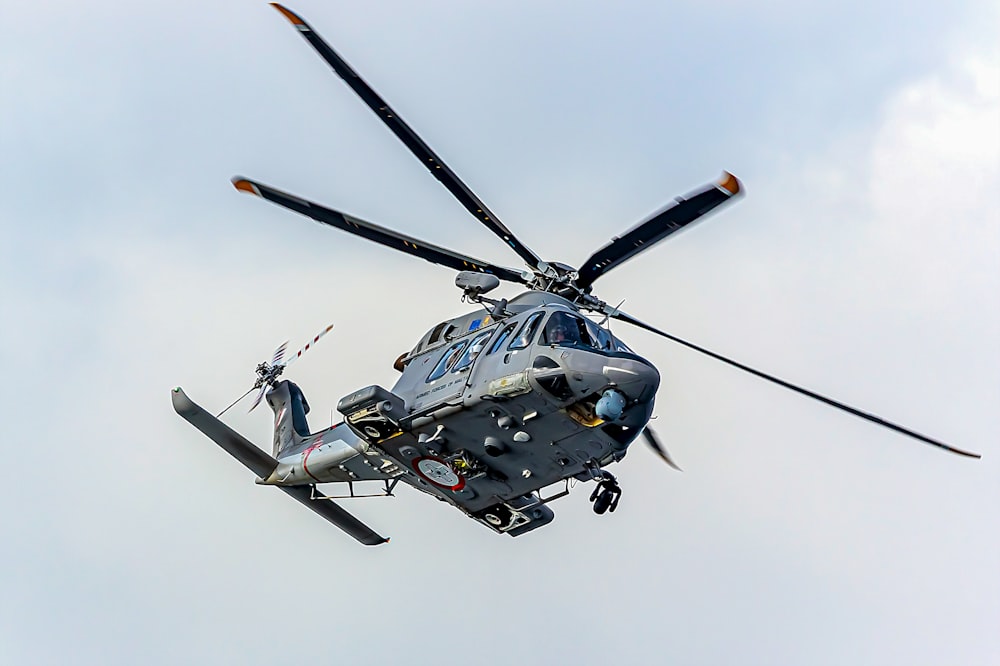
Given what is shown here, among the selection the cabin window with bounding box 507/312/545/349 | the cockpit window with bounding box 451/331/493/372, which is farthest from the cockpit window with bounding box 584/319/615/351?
the cockpit window with bounding box 451/331/493/372

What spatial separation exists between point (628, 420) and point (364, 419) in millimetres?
5622

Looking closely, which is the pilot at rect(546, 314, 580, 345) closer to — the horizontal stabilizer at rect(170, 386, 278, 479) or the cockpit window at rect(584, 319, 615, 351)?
the cockpit window at rect(584, 319, 615, 351)

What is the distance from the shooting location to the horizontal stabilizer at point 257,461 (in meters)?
27.9

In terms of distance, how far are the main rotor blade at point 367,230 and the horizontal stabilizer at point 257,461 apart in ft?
20.7

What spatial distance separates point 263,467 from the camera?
29.5 m

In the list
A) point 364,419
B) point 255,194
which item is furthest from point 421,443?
point 255,194

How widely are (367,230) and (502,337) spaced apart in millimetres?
3515

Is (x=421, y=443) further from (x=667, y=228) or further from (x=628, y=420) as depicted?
(x=667, y=228)

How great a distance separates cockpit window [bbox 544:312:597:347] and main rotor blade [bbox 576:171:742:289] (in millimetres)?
1470

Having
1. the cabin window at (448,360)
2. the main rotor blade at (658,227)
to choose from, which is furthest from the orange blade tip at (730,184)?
the cabin window at (448,360)

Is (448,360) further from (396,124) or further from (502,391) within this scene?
(396,124)

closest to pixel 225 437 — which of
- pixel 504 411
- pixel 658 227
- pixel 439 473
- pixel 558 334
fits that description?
pixel 439 473

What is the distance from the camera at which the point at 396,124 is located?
23766 mm

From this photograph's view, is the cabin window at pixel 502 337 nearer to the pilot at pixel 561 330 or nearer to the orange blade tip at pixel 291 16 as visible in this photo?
the pilot at pixel 561 330
